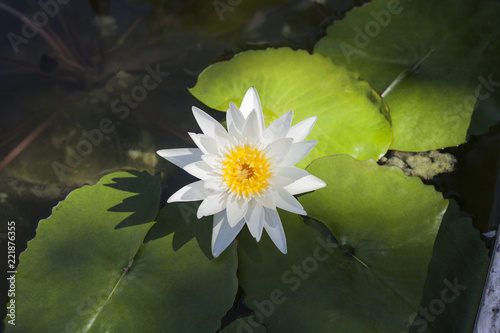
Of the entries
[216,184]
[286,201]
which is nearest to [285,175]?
[286,201]

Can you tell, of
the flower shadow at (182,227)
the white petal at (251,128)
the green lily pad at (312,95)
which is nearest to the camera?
the white petal at (251,128)

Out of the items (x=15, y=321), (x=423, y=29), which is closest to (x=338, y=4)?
(x=423, y=29)

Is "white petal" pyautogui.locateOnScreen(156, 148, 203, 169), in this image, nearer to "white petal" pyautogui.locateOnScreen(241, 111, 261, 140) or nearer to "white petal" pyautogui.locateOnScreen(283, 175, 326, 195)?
"white petal" pyautogui.locateOnScreen(241, 111, 261, 140)

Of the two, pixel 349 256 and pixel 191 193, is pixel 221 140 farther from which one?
pixel 349 256

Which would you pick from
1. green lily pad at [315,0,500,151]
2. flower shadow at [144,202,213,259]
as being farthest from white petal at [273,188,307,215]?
green lily pad at [315,0,500,151]

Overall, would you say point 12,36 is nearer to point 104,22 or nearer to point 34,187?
point 104,22

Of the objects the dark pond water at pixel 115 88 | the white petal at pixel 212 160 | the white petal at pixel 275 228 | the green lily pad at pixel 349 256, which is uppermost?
the dark pond water at pixel 115 88

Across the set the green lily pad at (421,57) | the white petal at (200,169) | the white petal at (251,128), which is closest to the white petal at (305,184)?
the white petal at (251,128)

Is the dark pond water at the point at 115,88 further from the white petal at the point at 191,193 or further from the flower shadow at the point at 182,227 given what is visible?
the white petal at the point at 191,193
